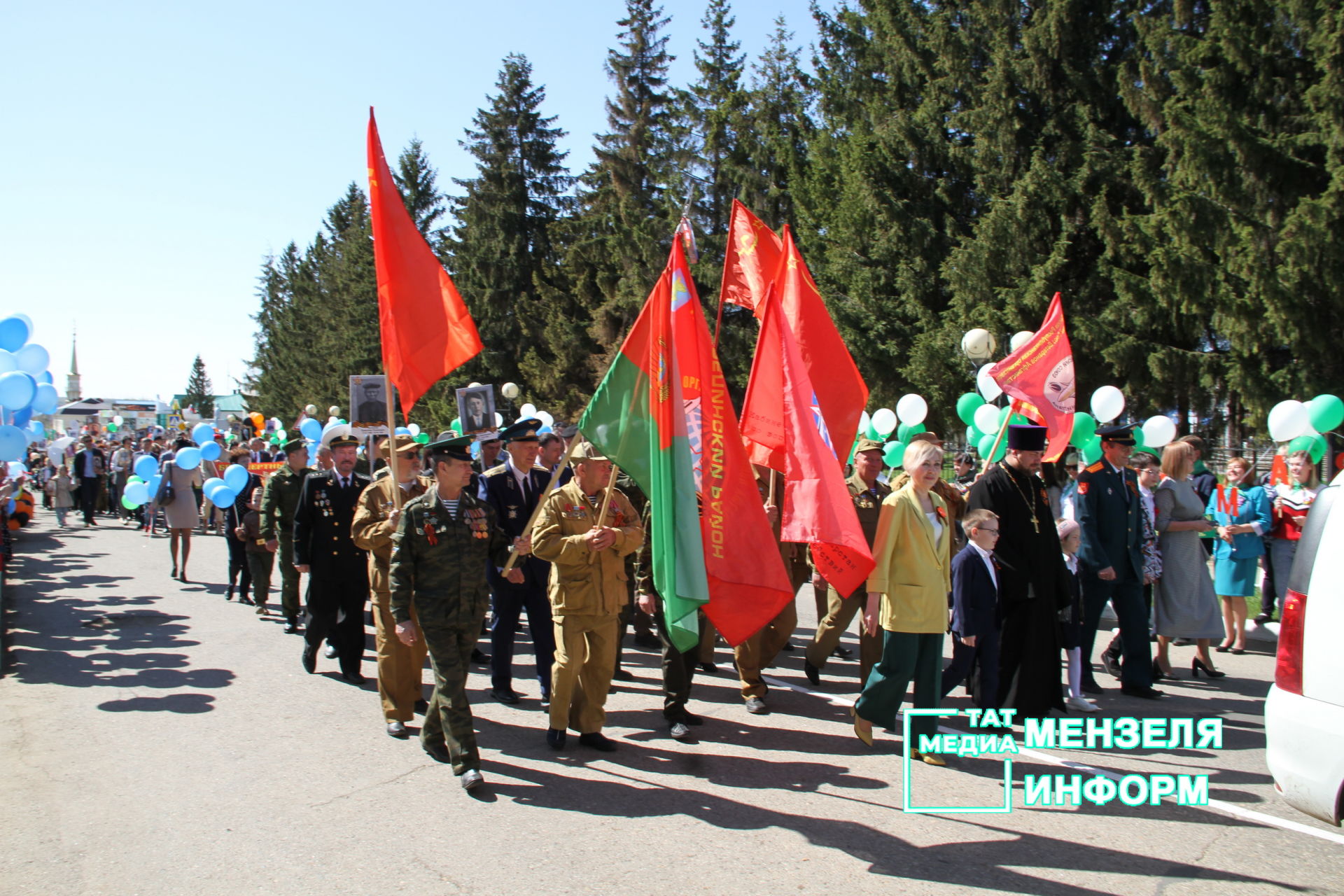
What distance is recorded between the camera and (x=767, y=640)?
761 centimetres

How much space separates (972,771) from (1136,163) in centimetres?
1773

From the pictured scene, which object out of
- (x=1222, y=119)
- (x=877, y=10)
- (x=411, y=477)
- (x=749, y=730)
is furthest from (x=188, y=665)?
(x=877, y=10)

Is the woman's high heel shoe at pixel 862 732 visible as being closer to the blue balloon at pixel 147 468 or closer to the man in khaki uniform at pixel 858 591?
the man in khaki uniform at pixel 858 591

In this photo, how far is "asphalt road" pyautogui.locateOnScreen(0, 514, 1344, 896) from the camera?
4293mm

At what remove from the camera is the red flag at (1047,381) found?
29.2 ft

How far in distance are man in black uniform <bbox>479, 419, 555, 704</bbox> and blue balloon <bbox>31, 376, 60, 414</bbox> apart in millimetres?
5879

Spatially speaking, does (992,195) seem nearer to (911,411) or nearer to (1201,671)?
(911,411)

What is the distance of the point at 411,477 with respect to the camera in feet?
24.4

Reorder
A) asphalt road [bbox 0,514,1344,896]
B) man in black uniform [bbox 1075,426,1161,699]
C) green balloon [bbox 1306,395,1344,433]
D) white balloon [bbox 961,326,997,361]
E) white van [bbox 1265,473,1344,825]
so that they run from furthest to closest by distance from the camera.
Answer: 1. white balloon [bbox 961,326,997,361]
2. green balloon [bbox 1306,395,1344,433]
3. man in black uniform [bbox 1075,426,1161,699]
4. asphalt road [bbox 0,514,1344,896]
5. white van [bbox 1265,473,1344,825]

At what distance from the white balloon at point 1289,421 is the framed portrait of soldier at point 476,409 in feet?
33.3

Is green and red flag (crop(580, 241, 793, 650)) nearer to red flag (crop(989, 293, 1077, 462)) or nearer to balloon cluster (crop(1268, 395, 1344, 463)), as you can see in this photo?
red flag (crop(989, 293, 1077, 462))

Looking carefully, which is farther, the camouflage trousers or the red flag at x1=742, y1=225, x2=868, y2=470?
the red flag at x1=742, y1=225, x2=868, y2=470

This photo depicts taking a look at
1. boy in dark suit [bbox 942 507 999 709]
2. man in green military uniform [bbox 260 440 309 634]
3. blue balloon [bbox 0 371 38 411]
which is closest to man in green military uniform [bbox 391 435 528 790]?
boy in dark suit [bbox 942 507 999 709]

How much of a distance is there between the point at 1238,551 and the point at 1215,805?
15.0 feet
